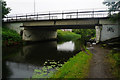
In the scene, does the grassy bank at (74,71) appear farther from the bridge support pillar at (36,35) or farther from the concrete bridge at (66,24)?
the bridge support pillar at (36,35)

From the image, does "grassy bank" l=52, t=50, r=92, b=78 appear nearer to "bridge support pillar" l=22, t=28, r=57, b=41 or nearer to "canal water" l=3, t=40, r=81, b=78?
"canal water" l=3, t=40, r=81, b=78

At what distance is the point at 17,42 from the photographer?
64.1 ft

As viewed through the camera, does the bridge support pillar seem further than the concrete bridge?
A: Yes

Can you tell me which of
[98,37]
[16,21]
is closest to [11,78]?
[98,37]

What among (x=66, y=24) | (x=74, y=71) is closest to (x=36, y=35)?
(x=66, y=24)

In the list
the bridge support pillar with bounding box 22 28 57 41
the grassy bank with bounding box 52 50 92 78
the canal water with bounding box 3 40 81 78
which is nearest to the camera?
the grassy bank with bounding box 52 50 92 78

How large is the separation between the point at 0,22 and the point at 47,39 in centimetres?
1442

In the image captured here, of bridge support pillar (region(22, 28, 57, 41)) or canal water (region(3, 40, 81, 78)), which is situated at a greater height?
bridge support pillar (region(22, 28, 57, 41))

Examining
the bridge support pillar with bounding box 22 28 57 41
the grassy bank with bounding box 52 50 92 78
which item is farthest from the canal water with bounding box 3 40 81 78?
the bridge support pillar with bounding box 22 28 57 41

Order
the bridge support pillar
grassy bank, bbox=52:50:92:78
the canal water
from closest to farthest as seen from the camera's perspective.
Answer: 1. grassy bank, bbox=52:50:92:78
2. the canal water
3. the bridge support pillar

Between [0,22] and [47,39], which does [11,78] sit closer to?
[0,22]

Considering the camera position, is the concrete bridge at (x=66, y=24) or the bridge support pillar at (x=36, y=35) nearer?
the concrete bridge at (x=66, y=24)

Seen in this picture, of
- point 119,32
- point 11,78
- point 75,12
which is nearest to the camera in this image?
point 11,78

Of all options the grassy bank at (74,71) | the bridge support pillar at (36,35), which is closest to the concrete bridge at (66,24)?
the bridge support pillar at (36,35)
